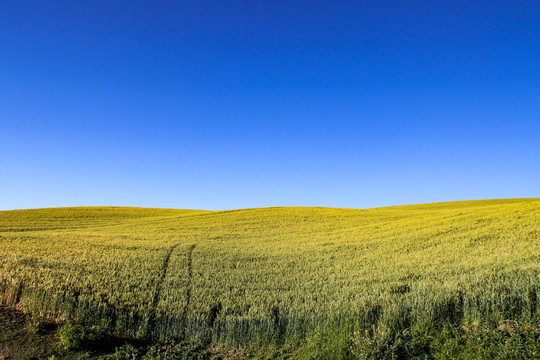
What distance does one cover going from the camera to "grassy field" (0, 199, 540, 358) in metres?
7.80

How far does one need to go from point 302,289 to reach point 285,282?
4.64 ft

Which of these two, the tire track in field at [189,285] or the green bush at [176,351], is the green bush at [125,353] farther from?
the tire track in field at [189,285]

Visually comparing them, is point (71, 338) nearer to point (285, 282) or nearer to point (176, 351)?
point (176, 351)

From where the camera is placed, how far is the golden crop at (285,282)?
8.16 meters

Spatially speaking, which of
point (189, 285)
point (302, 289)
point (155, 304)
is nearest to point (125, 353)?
point (155, 304)

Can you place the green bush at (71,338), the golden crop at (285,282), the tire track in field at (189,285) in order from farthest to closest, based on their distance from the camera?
the tire track in field at (189,285), the golden crop at (285,282), the green bush at (71,338)

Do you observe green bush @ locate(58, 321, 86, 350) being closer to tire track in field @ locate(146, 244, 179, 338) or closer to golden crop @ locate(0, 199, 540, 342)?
golden crop @ locate(0, 199, 540, 342)

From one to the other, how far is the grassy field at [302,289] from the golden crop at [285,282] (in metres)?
0.04

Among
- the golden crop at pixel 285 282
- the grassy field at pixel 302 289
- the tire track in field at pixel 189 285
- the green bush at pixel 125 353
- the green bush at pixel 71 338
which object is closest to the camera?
the green bush at pixel 125 353

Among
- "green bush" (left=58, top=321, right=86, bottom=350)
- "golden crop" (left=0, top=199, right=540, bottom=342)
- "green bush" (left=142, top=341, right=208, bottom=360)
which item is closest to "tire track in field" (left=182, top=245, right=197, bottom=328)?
"golden crop" (left=0, top=199, right=540, bottom=342)

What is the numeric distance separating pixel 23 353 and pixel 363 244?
2085 centimetres

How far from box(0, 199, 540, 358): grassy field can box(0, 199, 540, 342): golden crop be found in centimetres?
4

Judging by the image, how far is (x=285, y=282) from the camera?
13148mm

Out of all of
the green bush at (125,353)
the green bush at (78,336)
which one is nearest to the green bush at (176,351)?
the green bush at (125,353)
